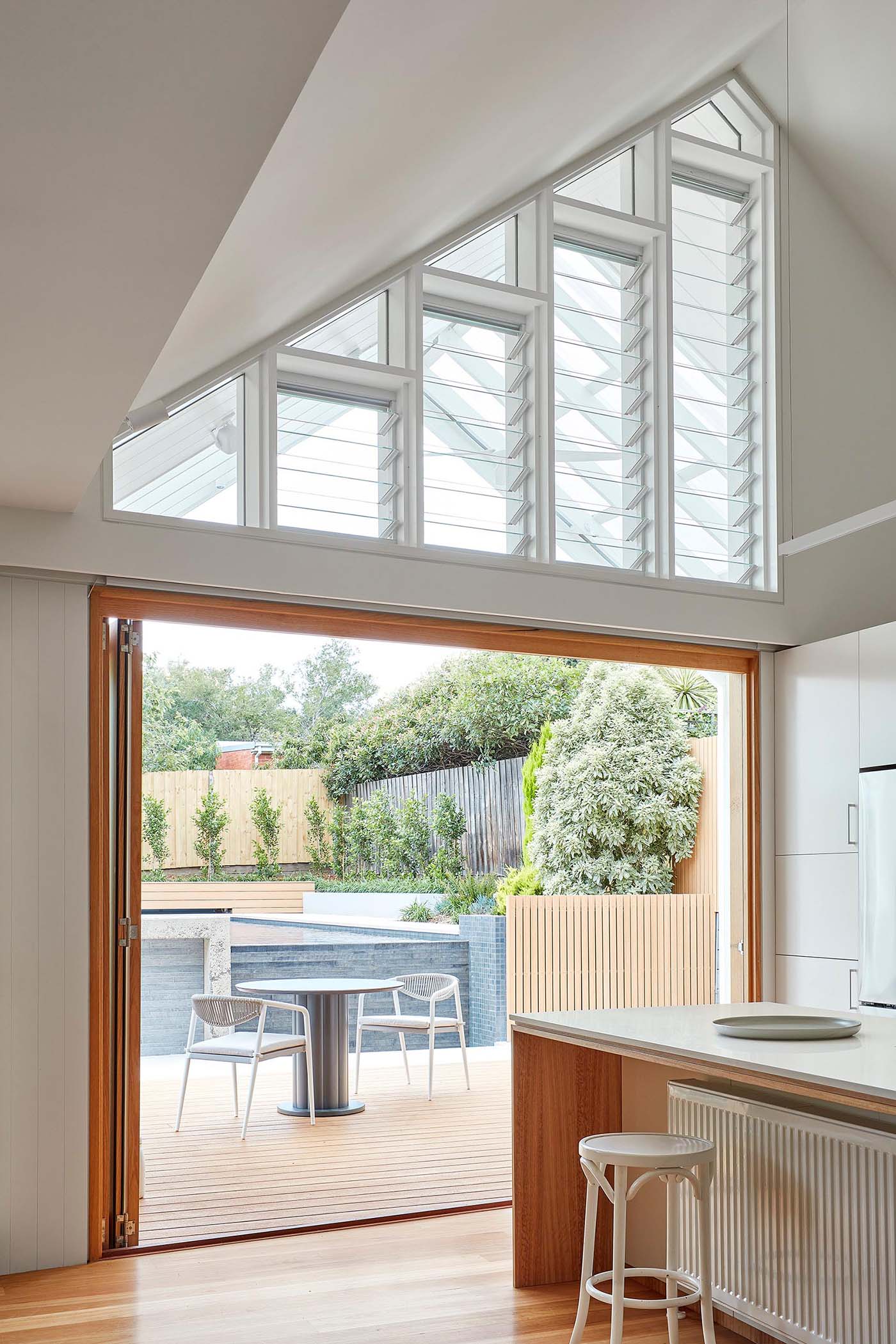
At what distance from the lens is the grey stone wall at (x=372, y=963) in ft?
33.2

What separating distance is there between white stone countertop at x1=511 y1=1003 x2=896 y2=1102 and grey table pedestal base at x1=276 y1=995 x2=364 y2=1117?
287 centimetres

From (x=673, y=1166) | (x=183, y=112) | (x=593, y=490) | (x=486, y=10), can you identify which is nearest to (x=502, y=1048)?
(x=593, y=490)

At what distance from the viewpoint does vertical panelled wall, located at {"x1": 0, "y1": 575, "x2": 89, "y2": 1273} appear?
159 inches

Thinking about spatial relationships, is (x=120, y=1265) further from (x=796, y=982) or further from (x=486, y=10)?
(x=486, y=10)

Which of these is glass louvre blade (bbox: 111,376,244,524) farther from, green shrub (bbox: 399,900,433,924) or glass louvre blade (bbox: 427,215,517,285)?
green shrub (bbox: 399,900,433,924)

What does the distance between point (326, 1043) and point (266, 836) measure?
5.89 metres

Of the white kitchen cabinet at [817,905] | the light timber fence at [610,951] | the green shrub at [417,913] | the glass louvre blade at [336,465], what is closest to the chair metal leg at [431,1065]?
the light timber fence at [610,951]

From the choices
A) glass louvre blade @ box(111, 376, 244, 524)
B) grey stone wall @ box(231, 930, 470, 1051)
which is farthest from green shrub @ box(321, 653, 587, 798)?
glass louvre blade @ box(111, 376, 244, 524)

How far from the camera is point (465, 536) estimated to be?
5074mm

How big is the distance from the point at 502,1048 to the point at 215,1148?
373 centimetres

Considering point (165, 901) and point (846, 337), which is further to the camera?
point (165, 901)

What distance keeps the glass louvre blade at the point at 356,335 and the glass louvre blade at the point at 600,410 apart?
82 centimetres

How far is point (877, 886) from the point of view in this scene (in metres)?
4.88

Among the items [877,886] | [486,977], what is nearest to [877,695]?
[877,886]
